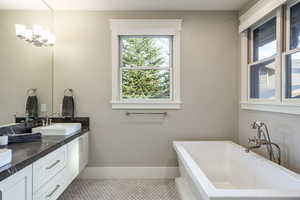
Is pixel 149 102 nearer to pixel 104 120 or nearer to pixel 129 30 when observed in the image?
pixel 104 120

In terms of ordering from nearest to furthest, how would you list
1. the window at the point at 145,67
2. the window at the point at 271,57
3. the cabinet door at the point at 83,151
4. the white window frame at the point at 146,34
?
the window at the point at 271,57, the cabinet door at the point at 83,151, the white window frame at the point at 146,34, the window at the point at 145,67

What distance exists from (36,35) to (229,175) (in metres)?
3.07

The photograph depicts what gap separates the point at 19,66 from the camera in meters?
2.59

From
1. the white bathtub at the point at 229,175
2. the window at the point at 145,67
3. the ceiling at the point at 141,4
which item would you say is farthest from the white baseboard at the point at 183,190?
the ceiling at the point at 141,4

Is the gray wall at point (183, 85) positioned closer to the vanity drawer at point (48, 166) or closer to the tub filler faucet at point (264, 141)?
the tub filler faucet at point (264, 141)

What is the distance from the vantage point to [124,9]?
11.3ft

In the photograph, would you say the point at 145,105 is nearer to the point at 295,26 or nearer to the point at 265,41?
the point at 265,41

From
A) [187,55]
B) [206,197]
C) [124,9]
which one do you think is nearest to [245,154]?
[206,197]

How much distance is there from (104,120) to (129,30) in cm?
141

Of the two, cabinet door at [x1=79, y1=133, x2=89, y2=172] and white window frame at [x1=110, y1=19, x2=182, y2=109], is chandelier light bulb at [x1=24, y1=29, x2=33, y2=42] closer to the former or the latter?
white window frame at [x1=110, y1=19, x2=182, y2=109]

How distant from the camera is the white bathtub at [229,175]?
60.4 inches

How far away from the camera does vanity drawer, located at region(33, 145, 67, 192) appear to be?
1803 millimetres

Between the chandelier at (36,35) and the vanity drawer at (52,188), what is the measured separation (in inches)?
62.0

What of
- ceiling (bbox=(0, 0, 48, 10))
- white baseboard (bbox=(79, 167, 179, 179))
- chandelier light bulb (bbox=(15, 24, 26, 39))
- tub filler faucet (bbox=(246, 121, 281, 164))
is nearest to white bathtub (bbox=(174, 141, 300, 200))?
tub filler faucet (bbox=(246, 121, 281, 164))
